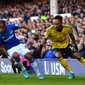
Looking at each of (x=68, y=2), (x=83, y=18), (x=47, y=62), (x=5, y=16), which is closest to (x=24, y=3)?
(x=5, y=16)

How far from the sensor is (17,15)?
2738 cm

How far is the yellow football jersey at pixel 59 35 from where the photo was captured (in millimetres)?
13172

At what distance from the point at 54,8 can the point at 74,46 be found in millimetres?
11248

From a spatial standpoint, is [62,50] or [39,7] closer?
[62,50]

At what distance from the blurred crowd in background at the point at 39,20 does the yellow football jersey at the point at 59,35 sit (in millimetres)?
490

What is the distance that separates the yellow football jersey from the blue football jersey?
890 mm

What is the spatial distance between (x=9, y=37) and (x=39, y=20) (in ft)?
27.6

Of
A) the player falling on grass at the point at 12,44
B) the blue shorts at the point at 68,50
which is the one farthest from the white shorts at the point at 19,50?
the blue shorts at the point at 68,50

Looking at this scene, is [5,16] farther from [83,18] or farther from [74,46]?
[74,46]

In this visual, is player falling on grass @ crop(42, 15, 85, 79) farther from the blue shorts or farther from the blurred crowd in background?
the blurred crowd in background

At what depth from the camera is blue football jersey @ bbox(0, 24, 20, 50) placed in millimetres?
13281

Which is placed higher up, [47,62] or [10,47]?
[10,47]

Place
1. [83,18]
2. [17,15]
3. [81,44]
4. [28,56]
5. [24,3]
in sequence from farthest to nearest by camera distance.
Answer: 1. [24,3]
2. [17,15]
3. [83,18]
4. [81,44]
5. [28,56]

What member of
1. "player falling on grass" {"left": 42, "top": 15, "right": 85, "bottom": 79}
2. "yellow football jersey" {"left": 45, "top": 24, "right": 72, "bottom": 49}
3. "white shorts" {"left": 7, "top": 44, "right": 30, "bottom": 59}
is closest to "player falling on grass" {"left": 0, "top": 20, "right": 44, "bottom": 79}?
"white shorts" {"left": 7, "top": 44, "right": 30, "bottom": 59}
